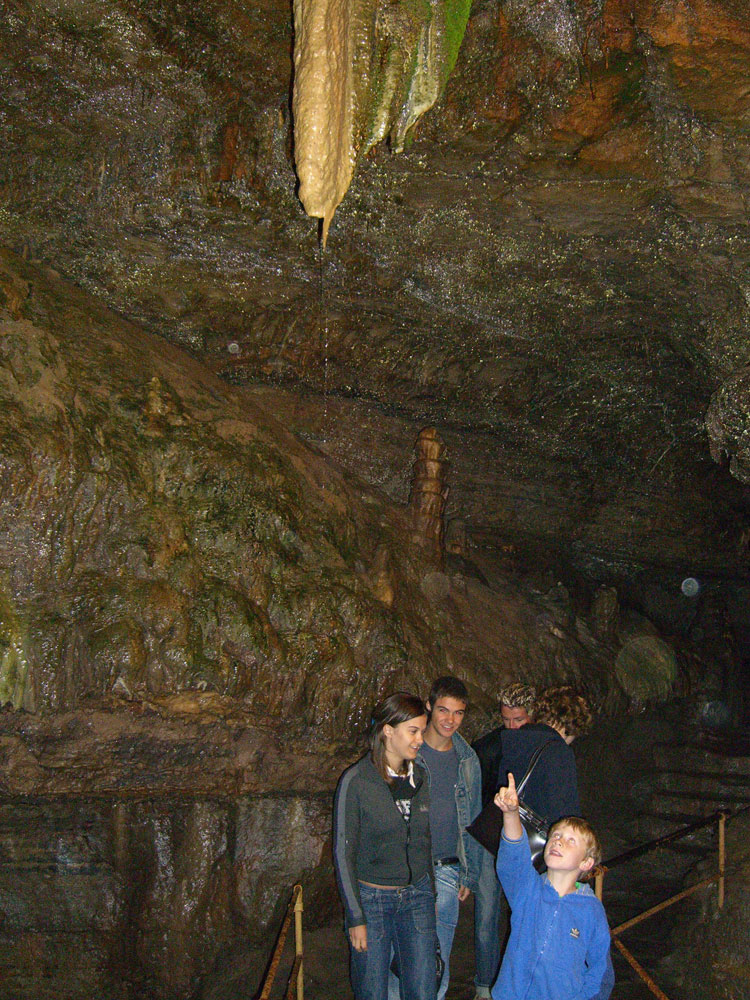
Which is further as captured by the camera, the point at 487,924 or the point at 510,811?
the point at 487,924

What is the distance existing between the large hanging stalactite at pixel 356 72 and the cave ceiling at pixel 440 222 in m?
0.50

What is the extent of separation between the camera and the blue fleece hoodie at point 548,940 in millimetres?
2803

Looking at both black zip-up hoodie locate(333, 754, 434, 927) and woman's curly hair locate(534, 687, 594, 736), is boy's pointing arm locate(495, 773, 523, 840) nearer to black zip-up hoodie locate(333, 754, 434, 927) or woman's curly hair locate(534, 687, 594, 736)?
black zip-up hoodie locate(333, 754, 434, 927)

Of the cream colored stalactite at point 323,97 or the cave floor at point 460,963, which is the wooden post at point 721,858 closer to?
the cave floor at point 460,963

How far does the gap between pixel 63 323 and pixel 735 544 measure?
1089 centimetres

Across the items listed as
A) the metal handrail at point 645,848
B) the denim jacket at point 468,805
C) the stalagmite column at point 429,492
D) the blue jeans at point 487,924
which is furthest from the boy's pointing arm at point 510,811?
the stalagmite column at point 429,492

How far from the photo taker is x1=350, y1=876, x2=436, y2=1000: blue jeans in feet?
11.6

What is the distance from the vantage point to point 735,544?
13219 millimetres

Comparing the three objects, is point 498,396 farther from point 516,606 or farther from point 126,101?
point 126,101

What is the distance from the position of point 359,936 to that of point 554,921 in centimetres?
108

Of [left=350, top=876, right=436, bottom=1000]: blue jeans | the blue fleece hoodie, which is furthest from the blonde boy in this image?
[left=350, top=876, right=436, bottom=1000]: blue jeans

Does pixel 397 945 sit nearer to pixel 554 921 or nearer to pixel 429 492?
pixel 554 921

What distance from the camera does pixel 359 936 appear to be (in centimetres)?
352

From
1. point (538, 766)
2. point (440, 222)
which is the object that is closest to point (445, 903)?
point (538, 766)
